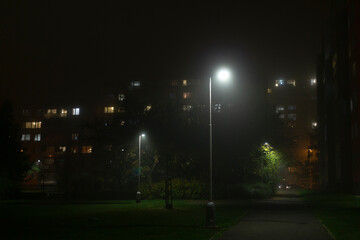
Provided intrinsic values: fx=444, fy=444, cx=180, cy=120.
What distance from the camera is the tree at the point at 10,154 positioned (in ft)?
194

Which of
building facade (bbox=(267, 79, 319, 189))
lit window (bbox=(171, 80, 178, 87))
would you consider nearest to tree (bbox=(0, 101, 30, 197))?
lit window (bbox=(171, 80, 178, 87))

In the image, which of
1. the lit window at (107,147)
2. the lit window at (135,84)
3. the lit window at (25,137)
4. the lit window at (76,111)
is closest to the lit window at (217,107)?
the lit window at (107,147)

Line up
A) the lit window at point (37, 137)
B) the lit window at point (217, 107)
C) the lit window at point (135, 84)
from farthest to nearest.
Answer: the lit window at point (135, 84)
the lit window at point (37, 137)
the lit window at point (217, 107)

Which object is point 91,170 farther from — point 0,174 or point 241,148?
point 241,148

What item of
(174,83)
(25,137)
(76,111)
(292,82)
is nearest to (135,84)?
(174,83)

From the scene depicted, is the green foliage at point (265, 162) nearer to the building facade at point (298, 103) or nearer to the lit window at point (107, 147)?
the lit window at point (107, 147)

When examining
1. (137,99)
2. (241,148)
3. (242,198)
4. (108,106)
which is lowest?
(242,198)

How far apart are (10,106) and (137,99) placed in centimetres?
2031

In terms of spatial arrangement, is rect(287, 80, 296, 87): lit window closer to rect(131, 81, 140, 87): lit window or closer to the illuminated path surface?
rect(131, 81, 140, 87): lit window

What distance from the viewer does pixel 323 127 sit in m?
97.9

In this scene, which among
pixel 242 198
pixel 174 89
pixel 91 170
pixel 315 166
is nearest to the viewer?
pixel 242 198

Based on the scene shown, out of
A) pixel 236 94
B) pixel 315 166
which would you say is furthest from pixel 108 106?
pixel 236 94

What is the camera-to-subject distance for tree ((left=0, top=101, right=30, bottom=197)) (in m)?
59.3

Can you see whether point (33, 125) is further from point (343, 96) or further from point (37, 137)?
point (343, 96)
